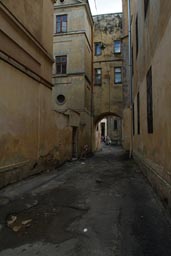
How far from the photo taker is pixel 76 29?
16.5 m

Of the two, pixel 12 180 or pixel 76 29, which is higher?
pixel 76 29

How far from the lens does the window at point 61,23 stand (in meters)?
16.8

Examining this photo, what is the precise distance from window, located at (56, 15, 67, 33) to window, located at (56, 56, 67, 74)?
6.63 feet

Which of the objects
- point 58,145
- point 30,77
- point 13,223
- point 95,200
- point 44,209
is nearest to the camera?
point 13,223

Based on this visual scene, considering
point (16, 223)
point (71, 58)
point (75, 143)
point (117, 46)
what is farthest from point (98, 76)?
point (16, 223)

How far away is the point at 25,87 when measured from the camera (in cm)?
709

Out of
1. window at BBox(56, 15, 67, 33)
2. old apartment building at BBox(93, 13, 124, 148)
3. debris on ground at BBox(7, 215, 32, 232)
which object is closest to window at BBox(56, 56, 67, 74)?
window at BBox(56, 15, 67, 33)

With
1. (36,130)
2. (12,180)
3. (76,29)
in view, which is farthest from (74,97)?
(12,180)

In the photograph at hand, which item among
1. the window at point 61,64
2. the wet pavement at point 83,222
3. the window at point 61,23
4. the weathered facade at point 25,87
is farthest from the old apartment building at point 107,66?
the wet pavement at point 83,222

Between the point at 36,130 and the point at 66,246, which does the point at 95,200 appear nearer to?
the point at 66,246

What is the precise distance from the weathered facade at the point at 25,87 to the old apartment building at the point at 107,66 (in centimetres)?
1006

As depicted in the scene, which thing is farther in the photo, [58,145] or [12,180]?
[58,145]

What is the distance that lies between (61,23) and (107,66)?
17.6ft

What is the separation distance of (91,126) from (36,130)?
449 inches
